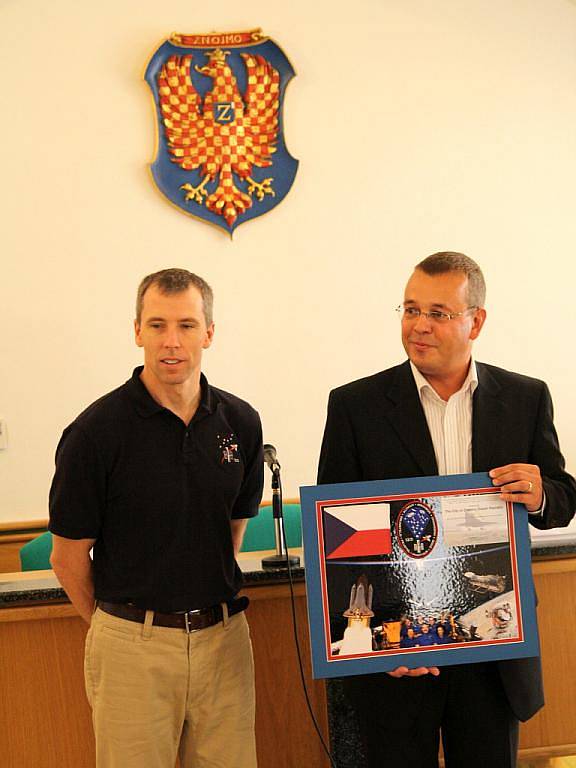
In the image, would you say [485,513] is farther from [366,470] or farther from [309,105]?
[309,105]

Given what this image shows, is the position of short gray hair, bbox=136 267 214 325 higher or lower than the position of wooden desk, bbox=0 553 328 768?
higher

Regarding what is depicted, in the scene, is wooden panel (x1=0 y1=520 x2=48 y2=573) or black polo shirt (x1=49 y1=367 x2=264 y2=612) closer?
black polo shirt (x1=49 y1=367 x2=264 y2=612)

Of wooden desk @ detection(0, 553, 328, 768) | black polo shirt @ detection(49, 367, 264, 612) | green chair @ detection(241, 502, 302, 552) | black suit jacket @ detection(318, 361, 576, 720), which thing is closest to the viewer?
black polo shirt @ detection(49, 367, 264, 612)

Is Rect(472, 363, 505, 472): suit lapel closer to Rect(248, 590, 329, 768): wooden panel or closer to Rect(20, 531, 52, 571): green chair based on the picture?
Rect(248, 590, 329, 768): wooden panel

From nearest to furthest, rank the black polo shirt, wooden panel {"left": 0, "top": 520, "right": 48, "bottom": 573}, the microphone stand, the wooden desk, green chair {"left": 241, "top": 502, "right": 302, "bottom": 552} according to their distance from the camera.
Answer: the black polo shirt
the wooden desk
the microphone stand
green chair {"left": 241, "top": 502, "right": 302, "bottom": 552}
wooden panel {"left": 0, "top": 520, "right": 48, "bottom": 573}

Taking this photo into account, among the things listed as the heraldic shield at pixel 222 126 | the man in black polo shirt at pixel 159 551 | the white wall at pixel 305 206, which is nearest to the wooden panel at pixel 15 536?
the white wall at pixel 305 206

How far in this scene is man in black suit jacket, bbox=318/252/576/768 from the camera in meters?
1.91

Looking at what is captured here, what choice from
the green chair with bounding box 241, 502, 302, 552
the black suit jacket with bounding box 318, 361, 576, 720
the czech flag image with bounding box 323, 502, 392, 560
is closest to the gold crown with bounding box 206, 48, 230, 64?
the green chair with bounding box 241, 502, 302, 552

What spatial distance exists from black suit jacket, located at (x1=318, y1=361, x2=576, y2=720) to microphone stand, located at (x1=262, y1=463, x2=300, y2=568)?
535 millimetres

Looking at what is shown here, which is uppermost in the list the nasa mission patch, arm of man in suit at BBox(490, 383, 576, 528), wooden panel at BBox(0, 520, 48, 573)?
arm of man in suit at BBox(490, 383, 576, 528)

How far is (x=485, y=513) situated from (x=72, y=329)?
2.60m

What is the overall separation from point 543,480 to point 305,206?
97.1 inches

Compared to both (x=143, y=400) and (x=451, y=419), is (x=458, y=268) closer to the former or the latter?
(x=451, y=419)

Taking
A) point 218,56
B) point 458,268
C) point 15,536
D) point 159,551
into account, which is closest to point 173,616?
point 159,551
